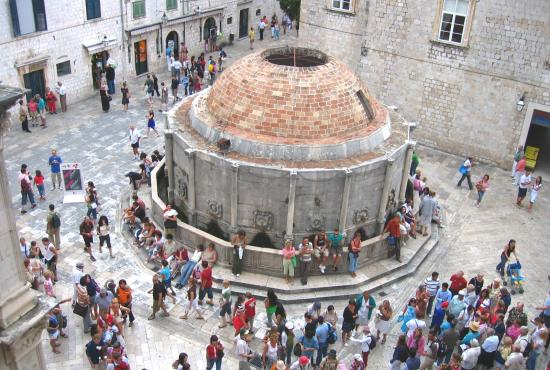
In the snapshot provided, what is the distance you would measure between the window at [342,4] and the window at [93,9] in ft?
37.9

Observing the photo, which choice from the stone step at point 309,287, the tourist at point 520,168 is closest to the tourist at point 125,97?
the stone step at point 309,287

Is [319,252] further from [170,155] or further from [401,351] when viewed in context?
[170,155]

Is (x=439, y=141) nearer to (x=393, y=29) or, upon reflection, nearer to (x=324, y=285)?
(x=393, y=29)

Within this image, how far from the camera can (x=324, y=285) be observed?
1602 centimetres

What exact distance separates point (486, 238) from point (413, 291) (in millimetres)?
4426

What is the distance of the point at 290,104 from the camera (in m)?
16.5

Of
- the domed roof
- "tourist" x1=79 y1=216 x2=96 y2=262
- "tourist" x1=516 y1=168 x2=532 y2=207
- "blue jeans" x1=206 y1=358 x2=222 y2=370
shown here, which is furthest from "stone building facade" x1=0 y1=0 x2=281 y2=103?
"tourist" x1=516 y1=168 x2=532 y2=207

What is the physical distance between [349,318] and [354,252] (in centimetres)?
259

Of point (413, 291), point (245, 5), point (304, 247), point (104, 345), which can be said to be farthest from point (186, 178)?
point (245, 5)

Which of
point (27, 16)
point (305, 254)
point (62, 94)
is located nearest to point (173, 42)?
point (62, 94)

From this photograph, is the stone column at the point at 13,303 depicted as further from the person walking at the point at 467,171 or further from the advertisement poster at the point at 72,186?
the person walking at the point at 467,171

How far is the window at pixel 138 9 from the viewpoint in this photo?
29828mm

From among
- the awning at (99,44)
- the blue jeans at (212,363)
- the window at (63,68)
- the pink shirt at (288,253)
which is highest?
the awning at (99,44)

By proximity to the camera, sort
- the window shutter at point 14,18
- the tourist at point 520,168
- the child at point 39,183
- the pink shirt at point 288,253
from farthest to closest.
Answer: the window shutter at point 14,18 → the tourist at point 520,168 → the child at point 39,183 → the pink shirt at point 288,253
